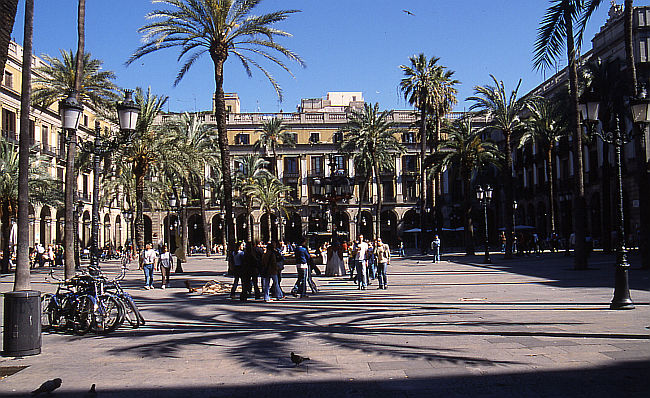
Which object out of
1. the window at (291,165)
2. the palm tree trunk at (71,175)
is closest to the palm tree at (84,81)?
the palm tree trunk at (71,175)

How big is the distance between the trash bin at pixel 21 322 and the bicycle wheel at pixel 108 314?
2.09 metres

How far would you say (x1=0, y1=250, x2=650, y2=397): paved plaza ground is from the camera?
6766 millimetres

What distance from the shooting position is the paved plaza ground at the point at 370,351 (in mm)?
6766

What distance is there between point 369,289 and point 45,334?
9.86m

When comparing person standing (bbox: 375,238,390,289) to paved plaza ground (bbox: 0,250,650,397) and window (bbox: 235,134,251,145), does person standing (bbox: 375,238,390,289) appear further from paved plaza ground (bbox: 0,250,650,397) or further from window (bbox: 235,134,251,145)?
window (bbox: 235,134,251,145)

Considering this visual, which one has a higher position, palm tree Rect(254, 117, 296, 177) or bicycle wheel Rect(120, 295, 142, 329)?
palm tree Rect(254, 117, 296, 177)

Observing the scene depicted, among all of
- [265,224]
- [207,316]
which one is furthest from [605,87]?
[265,224]

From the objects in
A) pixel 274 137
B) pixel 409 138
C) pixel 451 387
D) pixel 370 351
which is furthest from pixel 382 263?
pixel 409 138

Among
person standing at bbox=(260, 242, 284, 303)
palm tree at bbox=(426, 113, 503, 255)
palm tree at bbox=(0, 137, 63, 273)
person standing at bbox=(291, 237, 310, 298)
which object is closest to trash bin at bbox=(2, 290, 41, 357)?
person standing at bbox=(260, 242, 284, 303)

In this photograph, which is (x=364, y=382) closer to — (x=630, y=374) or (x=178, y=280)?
(x=630, y=374)

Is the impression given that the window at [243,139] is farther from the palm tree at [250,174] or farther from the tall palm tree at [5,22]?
the tall palm tree at [5,22]

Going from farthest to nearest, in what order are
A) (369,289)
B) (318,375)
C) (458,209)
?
A: (458,209) < (369,289) < (318,375)

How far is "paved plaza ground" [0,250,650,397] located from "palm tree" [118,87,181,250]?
47.8 feet

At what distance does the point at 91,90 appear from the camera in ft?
114
